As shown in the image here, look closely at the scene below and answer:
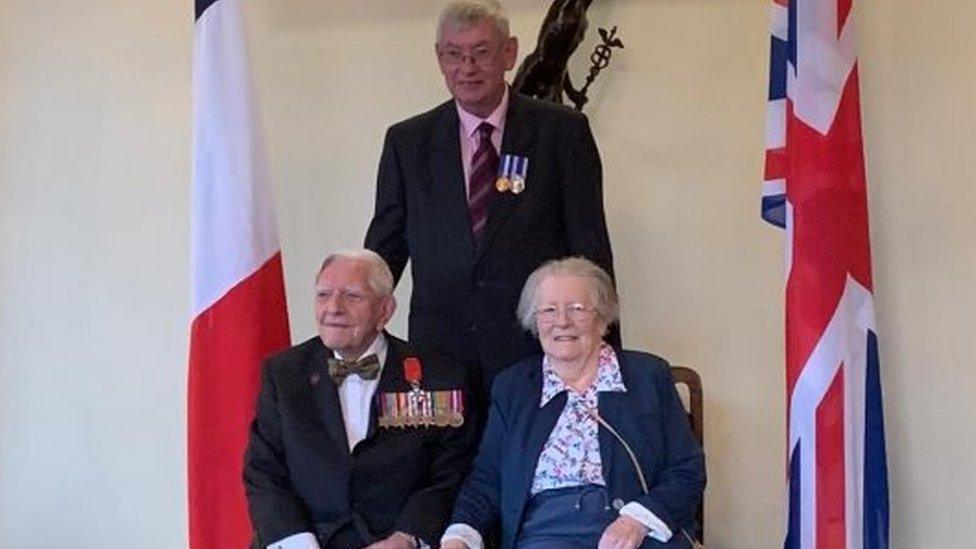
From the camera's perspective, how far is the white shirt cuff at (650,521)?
2.44 meters

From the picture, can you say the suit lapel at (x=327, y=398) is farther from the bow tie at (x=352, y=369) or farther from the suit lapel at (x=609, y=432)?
the suit lapel at (x=609, y=432)

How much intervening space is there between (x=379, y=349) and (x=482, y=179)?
16.7 inches

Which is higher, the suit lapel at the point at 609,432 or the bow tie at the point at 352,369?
the bow tie at the point at 352,369

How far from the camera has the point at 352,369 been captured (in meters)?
2.62

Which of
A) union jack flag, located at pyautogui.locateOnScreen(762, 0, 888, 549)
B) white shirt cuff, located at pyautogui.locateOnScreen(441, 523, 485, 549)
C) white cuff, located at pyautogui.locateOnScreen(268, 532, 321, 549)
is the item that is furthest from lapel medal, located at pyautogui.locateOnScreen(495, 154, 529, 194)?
white cuff, located at pyautogui.locateOnScreen(268, 532, 321, 549)

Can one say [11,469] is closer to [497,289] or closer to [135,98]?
[135,98]

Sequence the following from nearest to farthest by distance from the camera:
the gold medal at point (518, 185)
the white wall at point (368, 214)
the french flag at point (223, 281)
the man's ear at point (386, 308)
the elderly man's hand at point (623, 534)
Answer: the elderly man's hand at point (623, 534) < the man's ear at point (386, 308) < the gold medal at point (518, 185) < the french flag at point (223, 281) < the white wall at point (368, 214)

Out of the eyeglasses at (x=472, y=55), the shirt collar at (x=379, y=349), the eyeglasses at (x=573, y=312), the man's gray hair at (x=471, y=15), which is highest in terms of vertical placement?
the man's gray hair at (x=471, y=15)

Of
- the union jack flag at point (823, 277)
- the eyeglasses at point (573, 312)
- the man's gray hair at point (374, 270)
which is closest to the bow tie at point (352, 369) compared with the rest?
the man's gray hair at point (374, 270)

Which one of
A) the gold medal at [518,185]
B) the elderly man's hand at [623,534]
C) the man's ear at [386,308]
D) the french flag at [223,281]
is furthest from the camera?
the french flag at [223,281]

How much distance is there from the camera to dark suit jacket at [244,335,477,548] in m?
2.54

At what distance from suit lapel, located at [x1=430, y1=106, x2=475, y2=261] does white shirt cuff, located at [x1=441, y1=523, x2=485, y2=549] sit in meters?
0.56

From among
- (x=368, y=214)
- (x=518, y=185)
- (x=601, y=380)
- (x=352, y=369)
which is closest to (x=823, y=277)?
(x=601, y=380)

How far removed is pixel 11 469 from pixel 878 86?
2631mm
